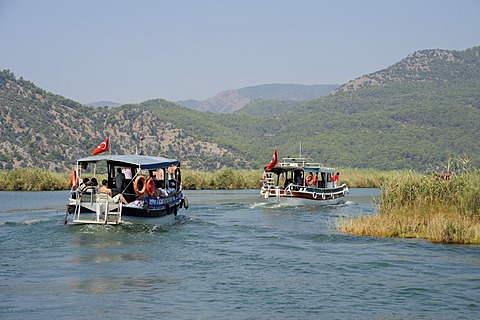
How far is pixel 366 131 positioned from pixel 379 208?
385 ft

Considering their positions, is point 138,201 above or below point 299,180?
below

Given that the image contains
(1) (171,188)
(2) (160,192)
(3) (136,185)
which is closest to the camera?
(3) (136,185)

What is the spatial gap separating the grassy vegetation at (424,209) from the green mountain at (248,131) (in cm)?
7031

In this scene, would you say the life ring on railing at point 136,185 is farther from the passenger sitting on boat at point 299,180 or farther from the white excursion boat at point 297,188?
the passenger sitting on boat at point 299,180

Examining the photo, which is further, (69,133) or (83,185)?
(69,133)

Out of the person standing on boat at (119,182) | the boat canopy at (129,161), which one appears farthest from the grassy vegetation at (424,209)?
the person standing on boat at (119,182)

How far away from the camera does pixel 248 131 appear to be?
172 m

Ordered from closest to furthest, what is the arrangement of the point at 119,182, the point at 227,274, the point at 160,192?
the point at 227,274
the point at 119,182
the point at 160,192

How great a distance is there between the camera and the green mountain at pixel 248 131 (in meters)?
103

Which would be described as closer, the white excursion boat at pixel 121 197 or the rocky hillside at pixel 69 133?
the white excursion boat at pixel 121 197

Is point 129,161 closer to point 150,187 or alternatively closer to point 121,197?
point 150,187

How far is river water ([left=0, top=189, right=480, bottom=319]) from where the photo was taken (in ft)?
49.5

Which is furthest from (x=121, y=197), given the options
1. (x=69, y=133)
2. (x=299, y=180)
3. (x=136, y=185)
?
(x=69, y=133)

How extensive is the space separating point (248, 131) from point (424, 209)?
147m
